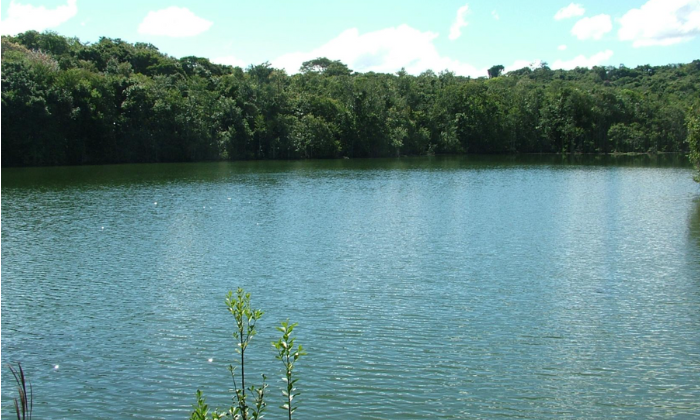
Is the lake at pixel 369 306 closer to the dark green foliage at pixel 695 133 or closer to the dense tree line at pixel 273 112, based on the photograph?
the dark green foliage at pixel 695 133

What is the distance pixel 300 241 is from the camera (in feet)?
85.0

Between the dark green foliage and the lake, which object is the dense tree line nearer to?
the lake

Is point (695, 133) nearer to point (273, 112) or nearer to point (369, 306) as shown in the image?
point (369, 306)

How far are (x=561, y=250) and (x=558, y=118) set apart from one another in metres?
90.7

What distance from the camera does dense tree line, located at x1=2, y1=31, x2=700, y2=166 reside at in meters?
72.2

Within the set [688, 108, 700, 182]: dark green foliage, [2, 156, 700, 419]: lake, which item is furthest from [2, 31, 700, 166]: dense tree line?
[688, 108, 700, 182]: dark green foliage

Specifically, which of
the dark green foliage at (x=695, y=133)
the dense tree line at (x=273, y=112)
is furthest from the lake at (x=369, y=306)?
the dense tree line at (x=273, y=112)

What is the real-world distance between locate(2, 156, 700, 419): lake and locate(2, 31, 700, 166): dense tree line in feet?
130

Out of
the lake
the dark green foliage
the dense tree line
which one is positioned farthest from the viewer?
the dense tree line

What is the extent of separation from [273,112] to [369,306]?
7475 centimetres

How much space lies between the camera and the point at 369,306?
53.9ft

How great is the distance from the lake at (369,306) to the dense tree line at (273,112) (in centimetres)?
3969

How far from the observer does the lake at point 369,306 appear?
11195 millimetres

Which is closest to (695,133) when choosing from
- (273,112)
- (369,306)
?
(369,306)
